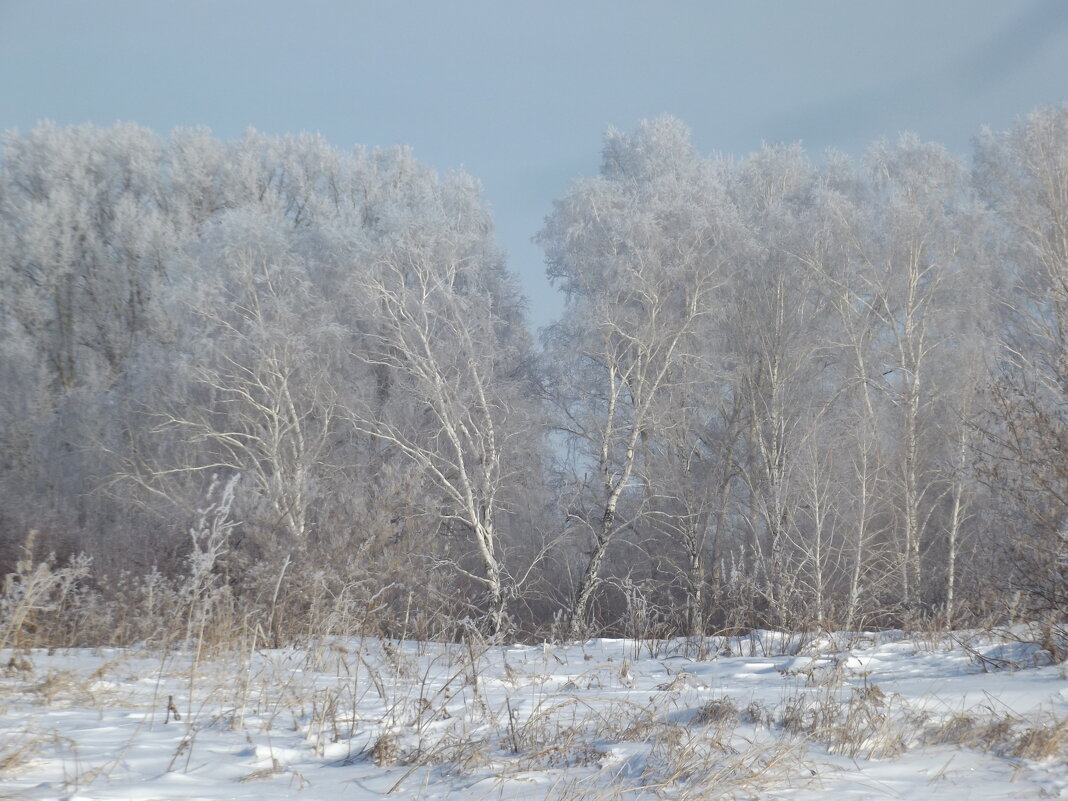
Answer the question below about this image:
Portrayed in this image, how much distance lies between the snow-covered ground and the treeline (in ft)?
22.9

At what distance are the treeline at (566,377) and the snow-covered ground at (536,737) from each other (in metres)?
6.99

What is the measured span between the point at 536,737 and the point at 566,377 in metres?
17.6

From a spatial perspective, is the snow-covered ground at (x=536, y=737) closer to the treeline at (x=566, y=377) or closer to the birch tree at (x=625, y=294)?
the treeline at (x=566, y=377)

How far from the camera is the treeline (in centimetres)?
1609

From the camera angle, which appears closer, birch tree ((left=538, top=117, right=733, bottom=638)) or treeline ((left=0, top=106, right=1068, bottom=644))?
treeline ((left=0, top=106, right=1068, bottom=644))

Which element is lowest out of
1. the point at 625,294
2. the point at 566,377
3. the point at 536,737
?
the point at 536,737

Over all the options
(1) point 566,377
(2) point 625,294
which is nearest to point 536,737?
(2) point 625,294

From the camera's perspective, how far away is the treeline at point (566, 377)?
634 inches

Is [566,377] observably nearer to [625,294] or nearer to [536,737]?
[625,294]

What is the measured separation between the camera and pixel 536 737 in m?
3.78

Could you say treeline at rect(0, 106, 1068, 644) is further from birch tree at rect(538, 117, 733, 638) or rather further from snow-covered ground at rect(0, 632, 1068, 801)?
snow-covered ground at rect(0, 632, 1068, 801)

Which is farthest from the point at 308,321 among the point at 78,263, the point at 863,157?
the point at 863,157

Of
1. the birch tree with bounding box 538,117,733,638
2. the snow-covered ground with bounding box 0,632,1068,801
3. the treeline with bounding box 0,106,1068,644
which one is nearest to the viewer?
the snow-covered ground with bounding box 0,632,1068,801

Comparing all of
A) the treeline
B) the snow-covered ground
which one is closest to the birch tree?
the treeline
